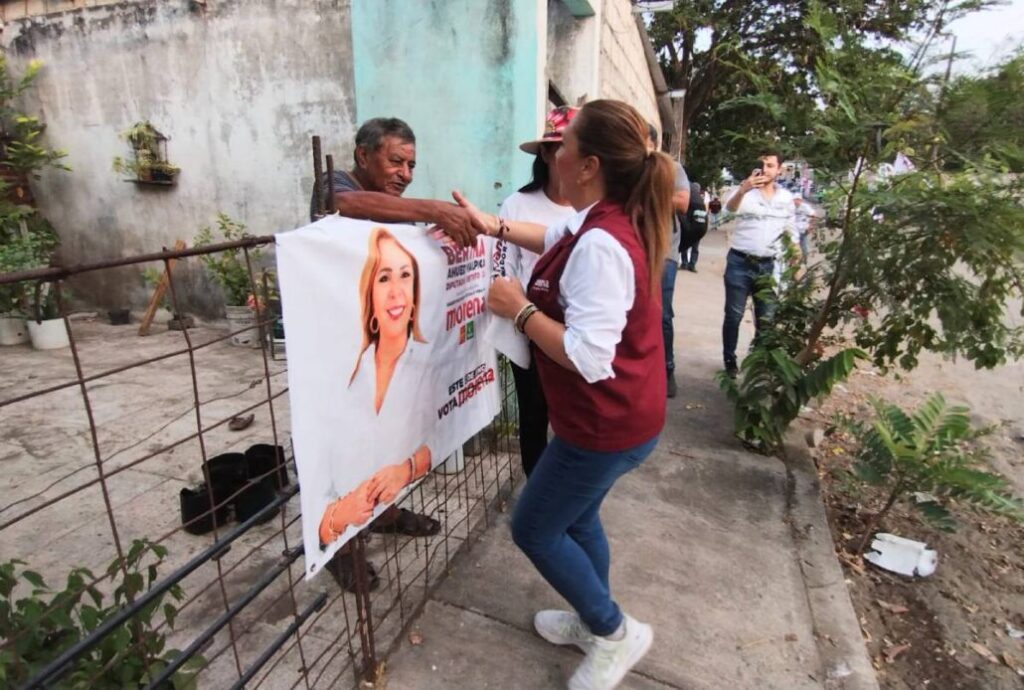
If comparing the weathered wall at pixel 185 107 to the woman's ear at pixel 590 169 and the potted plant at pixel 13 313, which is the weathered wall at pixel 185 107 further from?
the woman's ear at pixel 590 169

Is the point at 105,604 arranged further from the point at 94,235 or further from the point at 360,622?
the point at 94,235

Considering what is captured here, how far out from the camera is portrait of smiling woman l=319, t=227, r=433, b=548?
1.55 m

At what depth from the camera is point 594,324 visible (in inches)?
58.9

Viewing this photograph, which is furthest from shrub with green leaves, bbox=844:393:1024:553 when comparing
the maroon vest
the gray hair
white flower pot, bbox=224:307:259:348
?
white flower pot, bbox=224:307:259:348

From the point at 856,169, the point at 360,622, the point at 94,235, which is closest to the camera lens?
the point at 360,622

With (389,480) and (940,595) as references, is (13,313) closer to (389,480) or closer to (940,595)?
(389,480)

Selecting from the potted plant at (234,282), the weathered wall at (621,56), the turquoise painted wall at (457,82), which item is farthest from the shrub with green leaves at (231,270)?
the weathered wall at (621,56)

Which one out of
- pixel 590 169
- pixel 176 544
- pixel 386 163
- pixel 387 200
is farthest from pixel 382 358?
pixel 176 544

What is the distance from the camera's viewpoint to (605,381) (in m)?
1.61

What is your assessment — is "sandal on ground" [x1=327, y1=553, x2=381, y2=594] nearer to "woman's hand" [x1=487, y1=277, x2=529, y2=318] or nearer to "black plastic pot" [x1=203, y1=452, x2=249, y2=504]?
"black plastic pot" [x1=203, y1=452, x2=249, y2=504]

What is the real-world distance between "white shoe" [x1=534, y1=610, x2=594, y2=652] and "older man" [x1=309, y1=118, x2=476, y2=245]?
1.33 m

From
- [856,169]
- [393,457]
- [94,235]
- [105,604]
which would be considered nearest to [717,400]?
[856,169]

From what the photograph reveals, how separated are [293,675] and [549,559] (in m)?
0.94

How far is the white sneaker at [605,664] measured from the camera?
1.91 meters
